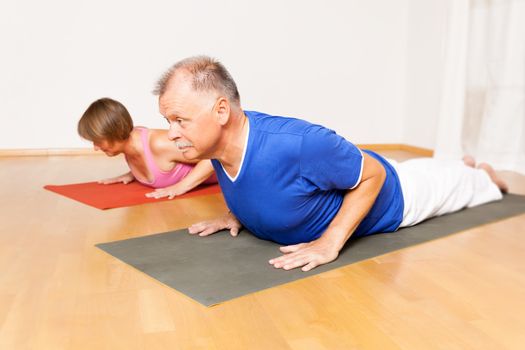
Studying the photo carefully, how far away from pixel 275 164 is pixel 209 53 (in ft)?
9.68

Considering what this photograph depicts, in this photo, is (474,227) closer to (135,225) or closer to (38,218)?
(135,225)

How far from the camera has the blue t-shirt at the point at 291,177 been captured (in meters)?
1.61

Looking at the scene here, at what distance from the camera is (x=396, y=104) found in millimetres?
4945

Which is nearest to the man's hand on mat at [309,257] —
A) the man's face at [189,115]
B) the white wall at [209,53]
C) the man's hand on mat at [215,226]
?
the man's hand on mat at [215,226]

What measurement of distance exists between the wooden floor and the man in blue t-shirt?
189mm

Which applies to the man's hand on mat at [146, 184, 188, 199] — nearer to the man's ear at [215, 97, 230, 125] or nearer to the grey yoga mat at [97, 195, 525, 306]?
the grey yoga mat at [97, 195, 525, 306]

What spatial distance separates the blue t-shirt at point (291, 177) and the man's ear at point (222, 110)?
0.11 metres

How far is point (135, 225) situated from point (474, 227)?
1.30m

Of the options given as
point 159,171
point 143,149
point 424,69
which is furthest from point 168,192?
point 424,69

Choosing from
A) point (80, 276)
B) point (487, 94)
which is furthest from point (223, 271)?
point (487, 94)

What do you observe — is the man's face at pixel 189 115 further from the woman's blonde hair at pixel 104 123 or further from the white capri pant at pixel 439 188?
the woman's blonde hair at pixel 104 123

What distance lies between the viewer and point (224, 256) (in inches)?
69.3

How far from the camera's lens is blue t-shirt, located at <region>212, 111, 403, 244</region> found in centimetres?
161

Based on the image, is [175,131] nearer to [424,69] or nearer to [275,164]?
[275,164]
